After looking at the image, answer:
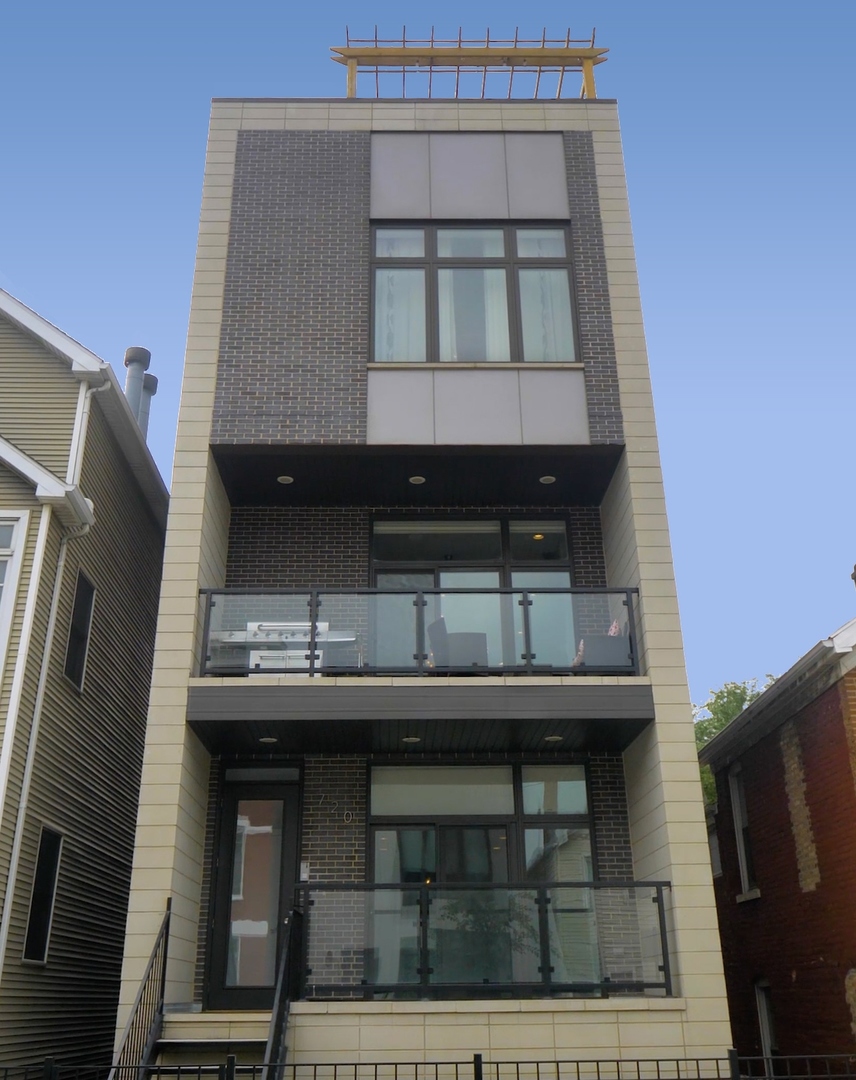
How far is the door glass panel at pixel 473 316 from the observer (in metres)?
13.9

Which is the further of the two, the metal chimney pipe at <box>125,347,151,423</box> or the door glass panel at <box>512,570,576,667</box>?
the metal chimney pipe at <box>125,347,151,423</box>

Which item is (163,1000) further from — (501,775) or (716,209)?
(716,209)

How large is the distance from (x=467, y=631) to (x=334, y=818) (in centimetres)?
277

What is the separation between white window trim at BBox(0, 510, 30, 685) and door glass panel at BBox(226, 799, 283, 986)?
3.45 metres

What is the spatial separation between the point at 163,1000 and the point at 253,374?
7307 mm

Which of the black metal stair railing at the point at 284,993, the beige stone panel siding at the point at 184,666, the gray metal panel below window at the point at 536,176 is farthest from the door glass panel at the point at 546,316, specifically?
the black metal stair railing at the point at 284,993

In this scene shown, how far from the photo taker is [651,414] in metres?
13.4

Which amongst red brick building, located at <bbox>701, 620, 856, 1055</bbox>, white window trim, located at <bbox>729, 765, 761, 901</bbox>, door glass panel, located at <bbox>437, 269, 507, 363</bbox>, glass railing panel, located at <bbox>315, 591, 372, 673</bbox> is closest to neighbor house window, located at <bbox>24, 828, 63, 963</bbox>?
glass railing panel, located at <bbox>315, 591, 372, 673</bbox>

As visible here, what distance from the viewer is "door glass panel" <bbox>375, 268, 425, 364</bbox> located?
13.9 meters

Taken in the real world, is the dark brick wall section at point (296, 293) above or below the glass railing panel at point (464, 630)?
above

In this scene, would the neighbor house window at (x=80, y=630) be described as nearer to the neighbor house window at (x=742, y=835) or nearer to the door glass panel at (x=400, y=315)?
the door glass panel at (x=400, y=315)

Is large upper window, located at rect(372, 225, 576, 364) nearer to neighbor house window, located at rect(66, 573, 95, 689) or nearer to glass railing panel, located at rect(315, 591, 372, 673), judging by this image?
glass railing panel, located at rect(315, 591, 372, 673)

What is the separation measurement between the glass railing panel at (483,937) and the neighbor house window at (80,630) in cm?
522

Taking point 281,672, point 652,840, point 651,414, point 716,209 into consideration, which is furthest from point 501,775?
point 716,209
